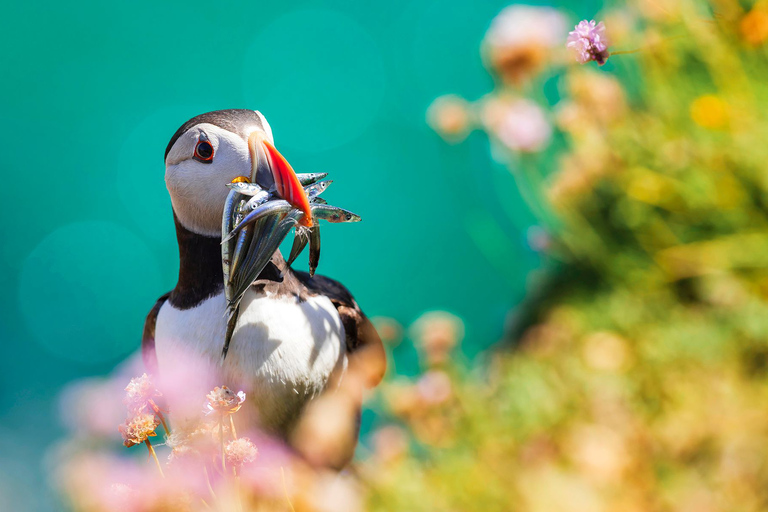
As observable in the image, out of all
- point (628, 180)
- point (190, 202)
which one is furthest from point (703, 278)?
point (190, 202)

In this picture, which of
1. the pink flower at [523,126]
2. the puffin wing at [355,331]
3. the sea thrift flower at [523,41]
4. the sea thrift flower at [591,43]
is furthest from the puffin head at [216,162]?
the pink flower at [523,126]

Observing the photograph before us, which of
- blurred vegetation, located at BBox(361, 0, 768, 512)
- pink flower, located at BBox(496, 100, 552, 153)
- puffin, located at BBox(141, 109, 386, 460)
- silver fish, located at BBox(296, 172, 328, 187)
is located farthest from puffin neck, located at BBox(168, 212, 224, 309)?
pink flower, located at BBox(496, 100, 552, 153)

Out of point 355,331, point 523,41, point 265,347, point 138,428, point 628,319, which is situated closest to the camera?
point 138,428

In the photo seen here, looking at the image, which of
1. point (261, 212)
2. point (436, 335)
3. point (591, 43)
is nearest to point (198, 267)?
point (261, 212)

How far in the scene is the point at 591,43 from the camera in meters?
0.40

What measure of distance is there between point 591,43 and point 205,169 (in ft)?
1.09

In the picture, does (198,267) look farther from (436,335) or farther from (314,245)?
(436,335)

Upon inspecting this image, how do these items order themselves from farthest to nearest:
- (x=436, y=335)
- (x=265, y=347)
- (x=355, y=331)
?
1. (x=436, y=335)
2. (x=355, y=331)
3. (x=265, y=347)

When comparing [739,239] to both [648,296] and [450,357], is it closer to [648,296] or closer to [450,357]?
[648,296]

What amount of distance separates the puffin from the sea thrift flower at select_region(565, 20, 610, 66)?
25 cm

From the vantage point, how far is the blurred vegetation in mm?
769

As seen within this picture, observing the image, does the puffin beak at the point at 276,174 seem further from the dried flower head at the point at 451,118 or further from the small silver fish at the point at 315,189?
the dried flower head at the point at 451,118

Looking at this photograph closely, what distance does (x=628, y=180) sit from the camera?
134 cm

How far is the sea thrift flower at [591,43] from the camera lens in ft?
1.32
